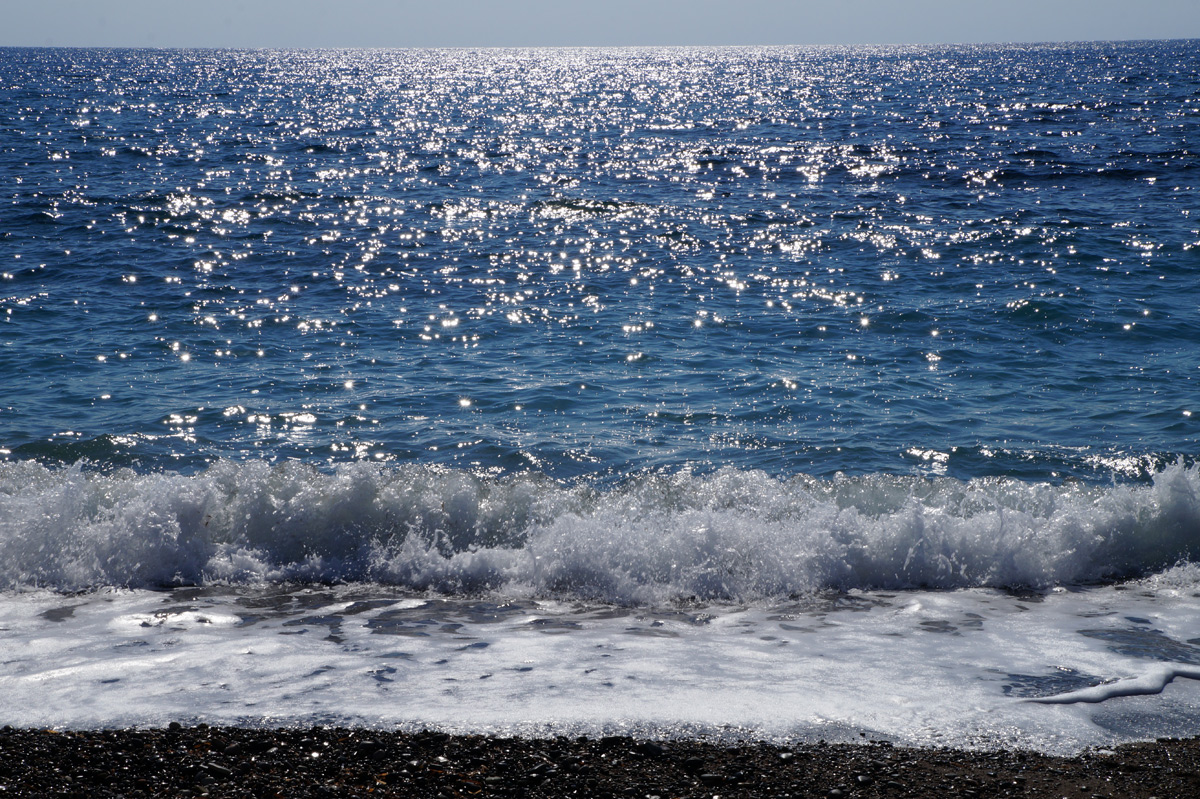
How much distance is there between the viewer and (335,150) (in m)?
32.0

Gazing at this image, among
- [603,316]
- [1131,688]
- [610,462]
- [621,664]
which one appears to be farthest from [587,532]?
[603,316]

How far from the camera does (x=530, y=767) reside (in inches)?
165

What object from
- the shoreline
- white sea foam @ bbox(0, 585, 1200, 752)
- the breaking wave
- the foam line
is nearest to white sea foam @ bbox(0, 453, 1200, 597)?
the breaking wave

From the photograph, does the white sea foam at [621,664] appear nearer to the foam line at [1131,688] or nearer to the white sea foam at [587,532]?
the foam line at [1131,688]

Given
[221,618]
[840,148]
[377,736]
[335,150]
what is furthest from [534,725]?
[335,150]

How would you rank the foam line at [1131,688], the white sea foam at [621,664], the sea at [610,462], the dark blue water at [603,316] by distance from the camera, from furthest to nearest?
the dark blue water at [603,316]
the sea at [610,462]
the foam line at [1131,688]
the white sea foam at [621,664]

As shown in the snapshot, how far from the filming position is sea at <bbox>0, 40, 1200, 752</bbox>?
5.20 meters

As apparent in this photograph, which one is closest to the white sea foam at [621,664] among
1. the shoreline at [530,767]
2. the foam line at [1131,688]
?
the foam line at [1131,688]

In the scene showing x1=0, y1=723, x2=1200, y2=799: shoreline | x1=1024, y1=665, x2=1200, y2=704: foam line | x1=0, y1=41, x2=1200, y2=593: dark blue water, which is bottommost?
x1=1024, y1=665, x2=1200, y2=704: foam line

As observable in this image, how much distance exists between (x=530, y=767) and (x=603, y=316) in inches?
385

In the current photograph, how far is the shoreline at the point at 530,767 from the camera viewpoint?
13.2 ft

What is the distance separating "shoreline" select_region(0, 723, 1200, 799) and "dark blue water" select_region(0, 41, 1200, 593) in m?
3.00

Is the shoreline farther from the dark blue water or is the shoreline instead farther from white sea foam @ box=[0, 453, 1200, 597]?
the dark blue water

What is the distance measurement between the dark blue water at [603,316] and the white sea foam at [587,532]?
12cm
